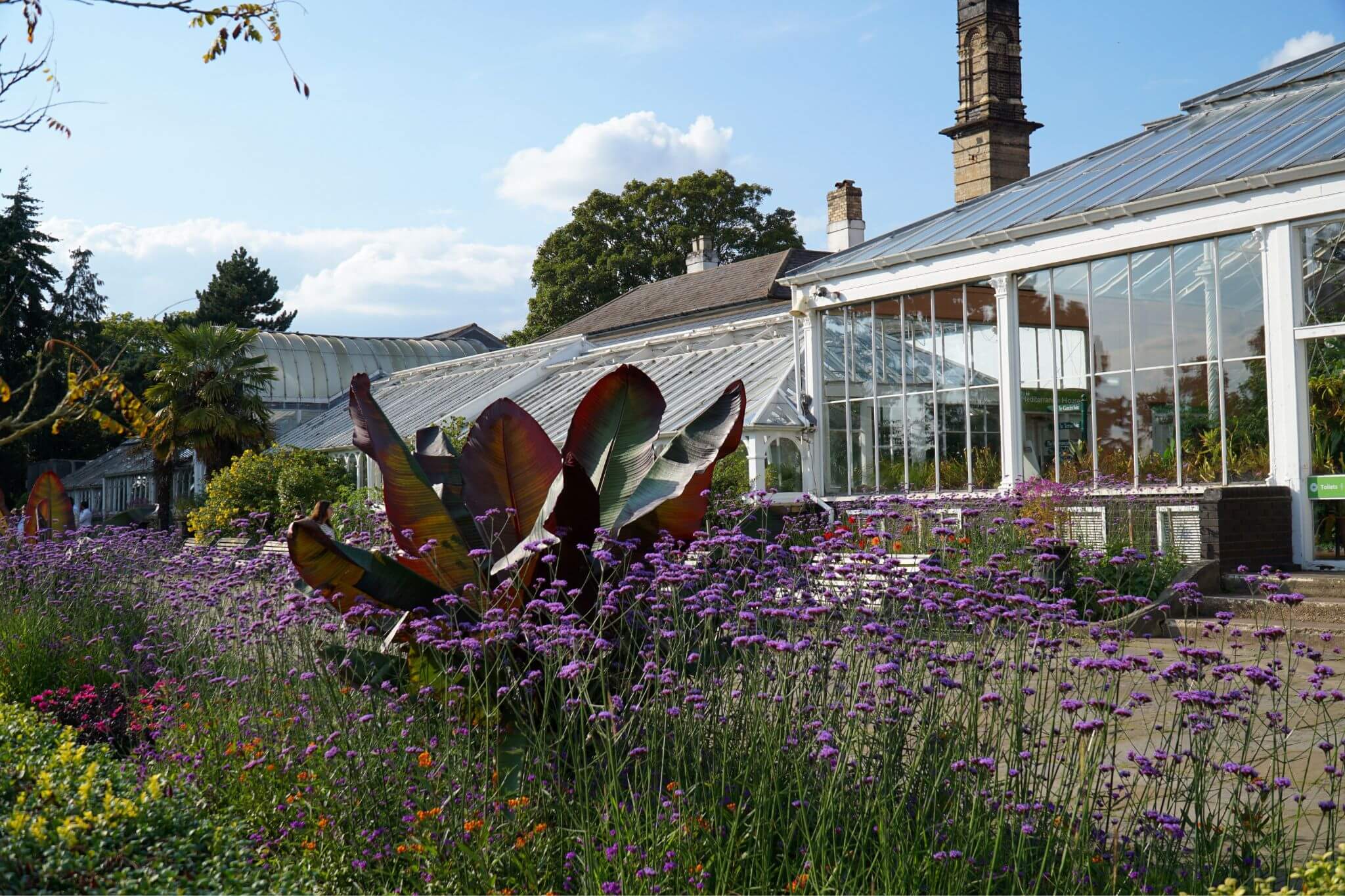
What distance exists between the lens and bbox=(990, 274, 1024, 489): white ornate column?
1494 centimetres

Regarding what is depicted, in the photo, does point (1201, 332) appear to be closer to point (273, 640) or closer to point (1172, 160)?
point (1172, 160)

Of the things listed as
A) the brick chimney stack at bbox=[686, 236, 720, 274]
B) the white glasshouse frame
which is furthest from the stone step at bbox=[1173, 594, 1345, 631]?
the brick chimney stack at bbox=[686, 236, 720, 274]

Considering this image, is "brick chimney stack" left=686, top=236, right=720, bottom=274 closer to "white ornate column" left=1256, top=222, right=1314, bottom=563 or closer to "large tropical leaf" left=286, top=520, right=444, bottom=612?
"white ornate column" left=1256, top=222, right=1314, bottom=563

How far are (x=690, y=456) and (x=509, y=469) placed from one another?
858 mm

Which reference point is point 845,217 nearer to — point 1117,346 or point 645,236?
point 645,236

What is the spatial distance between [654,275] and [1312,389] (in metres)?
32.4

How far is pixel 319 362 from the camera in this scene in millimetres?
42094

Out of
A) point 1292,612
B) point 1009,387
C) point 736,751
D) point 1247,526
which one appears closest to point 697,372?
point 1009,387

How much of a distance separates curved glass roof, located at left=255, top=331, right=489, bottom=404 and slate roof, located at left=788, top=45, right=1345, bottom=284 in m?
26.0

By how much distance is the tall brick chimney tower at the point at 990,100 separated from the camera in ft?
81.1

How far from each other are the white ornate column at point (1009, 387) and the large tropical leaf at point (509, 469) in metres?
10.1

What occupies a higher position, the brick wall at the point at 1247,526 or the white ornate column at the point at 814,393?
the white ornate column at the point at 814,393

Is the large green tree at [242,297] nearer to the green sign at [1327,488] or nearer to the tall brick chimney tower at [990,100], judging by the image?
the tall brick chimney tower at [990,100]

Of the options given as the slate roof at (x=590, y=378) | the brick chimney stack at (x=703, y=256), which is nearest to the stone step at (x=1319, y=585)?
the slate roof at (x=590, y=378)
